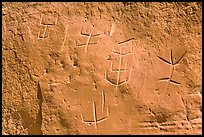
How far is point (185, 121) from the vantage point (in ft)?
7.77

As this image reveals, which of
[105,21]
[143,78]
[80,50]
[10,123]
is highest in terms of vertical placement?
[105,21]

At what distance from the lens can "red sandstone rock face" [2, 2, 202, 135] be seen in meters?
2.37

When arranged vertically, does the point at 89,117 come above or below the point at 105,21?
below

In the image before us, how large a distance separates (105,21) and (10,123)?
87 centimetres

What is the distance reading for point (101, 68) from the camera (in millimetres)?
2441

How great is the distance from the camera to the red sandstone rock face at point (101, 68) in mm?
2365

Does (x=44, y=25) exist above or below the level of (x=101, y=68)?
above

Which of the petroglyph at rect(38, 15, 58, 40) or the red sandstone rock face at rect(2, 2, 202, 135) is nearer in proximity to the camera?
the red sandstone rock face at rect(2, 2, 202, 135)

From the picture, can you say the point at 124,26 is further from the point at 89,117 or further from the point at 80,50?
the point at 89,117

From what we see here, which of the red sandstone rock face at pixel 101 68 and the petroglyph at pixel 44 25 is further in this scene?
the petroglyph at pixel 44 25

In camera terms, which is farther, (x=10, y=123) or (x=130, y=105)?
(x=10, y=123)

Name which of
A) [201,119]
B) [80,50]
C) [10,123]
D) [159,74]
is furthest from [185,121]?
[10,123]

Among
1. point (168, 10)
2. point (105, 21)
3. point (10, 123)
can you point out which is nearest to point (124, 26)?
point (105, 21)

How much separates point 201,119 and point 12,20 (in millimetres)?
1288
